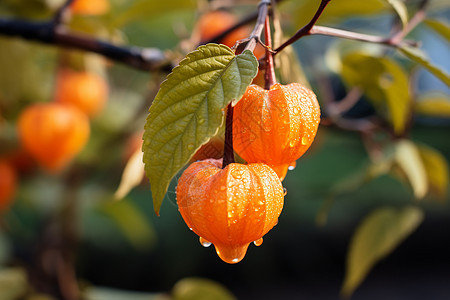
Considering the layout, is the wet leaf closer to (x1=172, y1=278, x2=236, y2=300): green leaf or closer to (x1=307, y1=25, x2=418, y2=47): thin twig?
(x1=307, y1=25, x2=418, y2=47): thin twig

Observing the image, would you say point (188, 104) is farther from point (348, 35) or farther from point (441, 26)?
point (441, 26)

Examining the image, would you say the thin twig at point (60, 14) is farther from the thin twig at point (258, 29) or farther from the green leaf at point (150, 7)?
the thin twig at point (258, 29)

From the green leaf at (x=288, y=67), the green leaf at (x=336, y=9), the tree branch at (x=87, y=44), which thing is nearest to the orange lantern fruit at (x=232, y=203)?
the green leaf at (x=288, y=67)

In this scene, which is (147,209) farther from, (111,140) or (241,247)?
(241,247)

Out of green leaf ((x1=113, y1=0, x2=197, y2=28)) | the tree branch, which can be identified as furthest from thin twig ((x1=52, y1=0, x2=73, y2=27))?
green leaf ((x1=113, y1=0, x2=197, y2=28))

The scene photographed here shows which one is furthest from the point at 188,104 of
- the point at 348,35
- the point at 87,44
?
the point at 87,44

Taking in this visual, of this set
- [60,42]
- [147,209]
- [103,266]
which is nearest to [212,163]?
[60,42]
